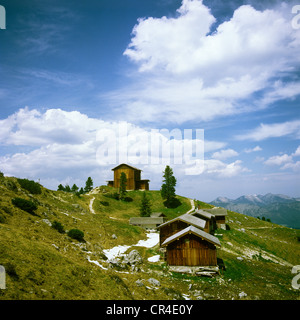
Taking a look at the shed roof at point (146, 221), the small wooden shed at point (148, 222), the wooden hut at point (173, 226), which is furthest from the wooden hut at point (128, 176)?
the wooden hut at point (173, 226)

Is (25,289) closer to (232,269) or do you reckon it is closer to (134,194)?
(232,269)

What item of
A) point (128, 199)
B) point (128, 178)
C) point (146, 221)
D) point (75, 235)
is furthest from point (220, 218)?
point (128, 178)

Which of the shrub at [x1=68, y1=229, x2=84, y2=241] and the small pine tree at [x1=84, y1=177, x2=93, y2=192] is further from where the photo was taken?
the small pine tree at [x1=84, y1=177, x2=93, y2=192]

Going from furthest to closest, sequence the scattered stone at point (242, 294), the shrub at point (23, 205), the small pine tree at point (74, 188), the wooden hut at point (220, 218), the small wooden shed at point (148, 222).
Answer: the small pine tree at point (74, 188) < the wooden hut at point (220, 218) < the small wooden shed at point (148, 222) < the shrub at point (23, 205) < the scattered stone at point (242, 294)

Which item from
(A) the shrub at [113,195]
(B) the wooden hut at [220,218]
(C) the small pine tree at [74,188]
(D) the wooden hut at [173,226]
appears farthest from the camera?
(C) the small pine tree at [74,188]

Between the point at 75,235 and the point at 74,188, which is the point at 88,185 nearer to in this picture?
the point at 74,188

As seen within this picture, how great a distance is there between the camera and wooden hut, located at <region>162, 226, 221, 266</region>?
29672 millimetres

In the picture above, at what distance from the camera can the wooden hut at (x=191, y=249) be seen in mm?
29672

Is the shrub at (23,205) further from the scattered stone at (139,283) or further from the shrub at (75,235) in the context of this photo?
the scattered stone at (139,283)

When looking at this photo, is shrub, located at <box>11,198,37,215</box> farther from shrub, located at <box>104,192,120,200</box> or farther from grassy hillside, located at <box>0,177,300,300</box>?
shrub, located at <box>104,192,120,200</box>

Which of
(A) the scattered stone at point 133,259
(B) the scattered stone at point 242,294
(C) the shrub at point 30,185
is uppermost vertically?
(C) the shrub at point 30,185

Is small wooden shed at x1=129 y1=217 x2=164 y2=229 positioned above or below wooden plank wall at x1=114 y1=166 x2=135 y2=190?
below

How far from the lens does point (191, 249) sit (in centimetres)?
3030

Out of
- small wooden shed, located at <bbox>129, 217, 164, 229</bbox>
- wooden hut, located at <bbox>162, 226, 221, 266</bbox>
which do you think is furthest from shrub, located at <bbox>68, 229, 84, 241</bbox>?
small wooden shed, located at <bbox>129, 217, 164, 229</bbox>
